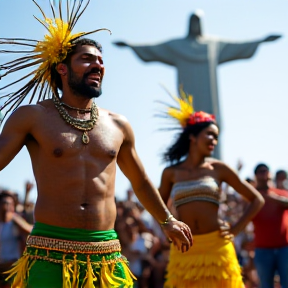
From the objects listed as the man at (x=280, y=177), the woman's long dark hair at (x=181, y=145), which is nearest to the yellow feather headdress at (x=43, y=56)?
the woman's long dark hair at (x=181, y=145)

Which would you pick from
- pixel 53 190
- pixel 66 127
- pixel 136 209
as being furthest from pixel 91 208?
pixel 136 209

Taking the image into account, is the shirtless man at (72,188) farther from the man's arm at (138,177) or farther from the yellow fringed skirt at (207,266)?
the yellow fringed skirt at (207,266)

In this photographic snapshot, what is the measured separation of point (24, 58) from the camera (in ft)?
16.0

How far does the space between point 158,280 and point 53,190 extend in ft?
21.3

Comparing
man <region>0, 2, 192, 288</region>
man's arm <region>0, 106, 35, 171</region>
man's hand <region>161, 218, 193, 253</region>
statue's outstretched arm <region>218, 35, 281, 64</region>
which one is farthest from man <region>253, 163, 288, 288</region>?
statue's outstretched arm <region>218, 35, 281, 64</region>

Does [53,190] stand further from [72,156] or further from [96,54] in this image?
[96,54]

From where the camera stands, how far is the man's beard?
451 cm

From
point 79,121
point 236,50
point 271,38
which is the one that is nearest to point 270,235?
point 79,121

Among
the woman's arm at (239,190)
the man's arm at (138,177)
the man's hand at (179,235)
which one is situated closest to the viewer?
the man's hand at (179,235)

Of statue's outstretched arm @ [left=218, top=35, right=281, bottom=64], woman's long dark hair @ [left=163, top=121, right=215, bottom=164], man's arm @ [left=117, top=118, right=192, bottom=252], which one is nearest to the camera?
man's arm @ [left=117, top=118, right=192, bottom=252]

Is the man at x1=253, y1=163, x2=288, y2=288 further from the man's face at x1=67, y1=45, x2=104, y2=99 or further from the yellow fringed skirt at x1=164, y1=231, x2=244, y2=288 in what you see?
the man's face at x1=67, y1=45, x2=104, y2=99

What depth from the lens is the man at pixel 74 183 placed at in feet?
13.9

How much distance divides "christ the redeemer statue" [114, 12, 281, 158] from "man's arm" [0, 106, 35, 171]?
12.9m

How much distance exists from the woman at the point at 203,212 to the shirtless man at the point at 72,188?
2.38m
